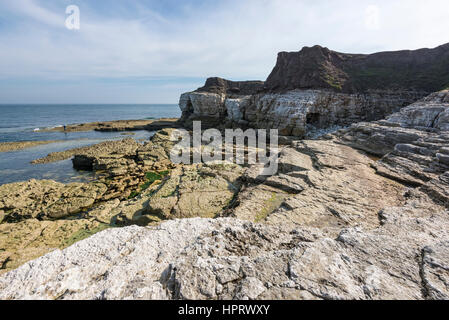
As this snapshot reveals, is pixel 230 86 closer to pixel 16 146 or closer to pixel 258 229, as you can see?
pixel 16 146

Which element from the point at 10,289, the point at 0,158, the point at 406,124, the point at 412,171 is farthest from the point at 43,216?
the point at 406,124

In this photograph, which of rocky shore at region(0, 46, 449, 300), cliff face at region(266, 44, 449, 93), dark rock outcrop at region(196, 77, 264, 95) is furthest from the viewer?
dark rock outcrop at region(196, 77, 264, 95)

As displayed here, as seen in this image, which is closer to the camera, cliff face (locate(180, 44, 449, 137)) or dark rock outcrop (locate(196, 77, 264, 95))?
cliff face (locate(180, 44, 449, 137))

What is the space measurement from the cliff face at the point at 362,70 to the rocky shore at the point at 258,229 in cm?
1930

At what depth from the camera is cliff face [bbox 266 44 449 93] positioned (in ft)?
116

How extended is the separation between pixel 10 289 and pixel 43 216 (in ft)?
40.3

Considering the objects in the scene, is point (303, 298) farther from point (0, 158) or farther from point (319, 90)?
point (0, 158)

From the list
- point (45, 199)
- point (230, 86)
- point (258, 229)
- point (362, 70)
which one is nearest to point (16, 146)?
point (45, 199)

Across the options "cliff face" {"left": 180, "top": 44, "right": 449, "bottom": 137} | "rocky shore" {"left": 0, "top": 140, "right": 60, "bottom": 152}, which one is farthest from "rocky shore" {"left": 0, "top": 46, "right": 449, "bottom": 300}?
"rocky shore" {"left": 0, "top": 140, "right": 60, "bottom": 152}

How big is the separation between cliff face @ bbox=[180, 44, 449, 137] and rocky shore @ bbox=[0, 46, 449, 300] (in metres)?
14.7

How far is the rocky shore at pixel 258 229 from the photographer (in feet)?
11.6

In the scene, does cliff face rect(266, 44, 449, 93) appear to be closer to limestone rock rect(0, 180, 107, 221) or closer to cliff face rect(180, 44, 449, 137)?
cliff face rect(180, 44, 449, 137)

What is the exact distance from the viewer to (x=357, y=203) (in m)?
7.79

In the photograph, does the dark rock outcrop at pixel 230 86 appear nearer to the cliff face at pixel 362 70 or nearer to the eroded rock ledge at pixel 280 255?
the cliff face at pixel 362 70
